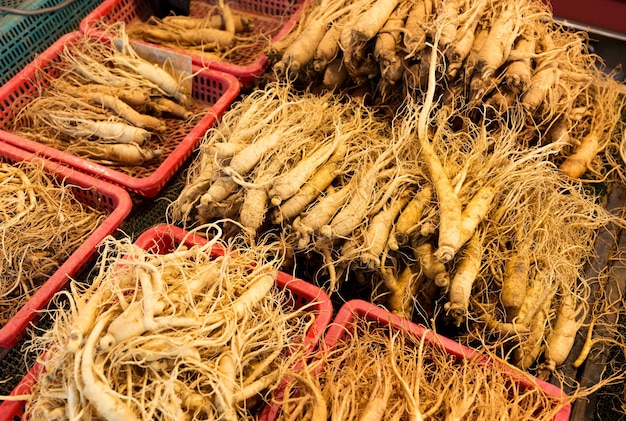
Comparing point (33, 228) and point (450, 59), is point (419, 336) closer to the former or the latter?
point (450, 59)

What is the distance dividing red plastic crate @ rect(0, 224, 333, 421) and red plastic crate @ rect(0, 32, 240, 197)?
1.04ft

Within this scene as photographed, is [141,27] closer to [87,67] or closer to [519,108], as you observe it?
[87,67]

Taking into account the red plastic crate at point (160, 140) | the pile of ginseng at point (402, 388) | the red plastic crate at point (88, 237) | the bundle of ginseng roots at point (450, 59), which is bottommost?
the pile of ginseng at point (402, 388)

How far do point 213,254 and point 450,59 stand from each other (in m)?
1.17

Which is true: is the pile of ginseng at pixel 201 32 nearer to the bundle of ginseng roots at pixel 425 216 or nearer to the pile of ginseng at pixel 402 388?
the bundle of ginseng roots at pixel 425 216

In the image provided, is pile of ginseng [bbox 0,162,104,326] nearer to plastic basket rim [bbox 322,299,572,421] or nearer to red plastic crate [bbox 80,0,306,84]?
red plastic crate [bbox 80,0,306,84]

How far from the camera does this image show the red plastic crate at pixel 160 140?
213cm

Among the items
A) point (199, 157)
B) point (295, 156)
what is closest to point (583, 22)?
point (295, 156)

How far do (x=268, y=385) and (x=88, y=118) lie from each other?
1.58 m

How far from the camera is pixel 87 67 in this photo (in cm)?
256

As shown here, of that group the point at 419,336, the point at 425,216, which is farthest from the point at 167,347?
the point at 425,216

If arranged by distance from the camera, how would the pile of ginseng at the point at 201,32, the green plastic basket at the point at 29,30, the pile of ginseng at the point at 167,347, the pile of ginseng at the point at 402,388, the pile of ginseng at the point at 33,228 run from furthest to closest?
the pile of ginseng at the point at 201,32, the green plastic basket at the point at 29,30, the pile of ginseng at the point at 33,228, the pile of ginseng at the point at 402,388, the pile of ginseng at the point at 167,347

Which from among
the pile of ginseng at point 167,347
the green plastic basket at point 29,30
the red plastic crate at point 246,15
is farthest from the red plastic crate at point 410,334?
the green plastic basket at point 29,30

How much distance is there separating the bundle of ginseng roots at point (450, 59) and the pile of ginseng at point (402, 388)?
985 mm
